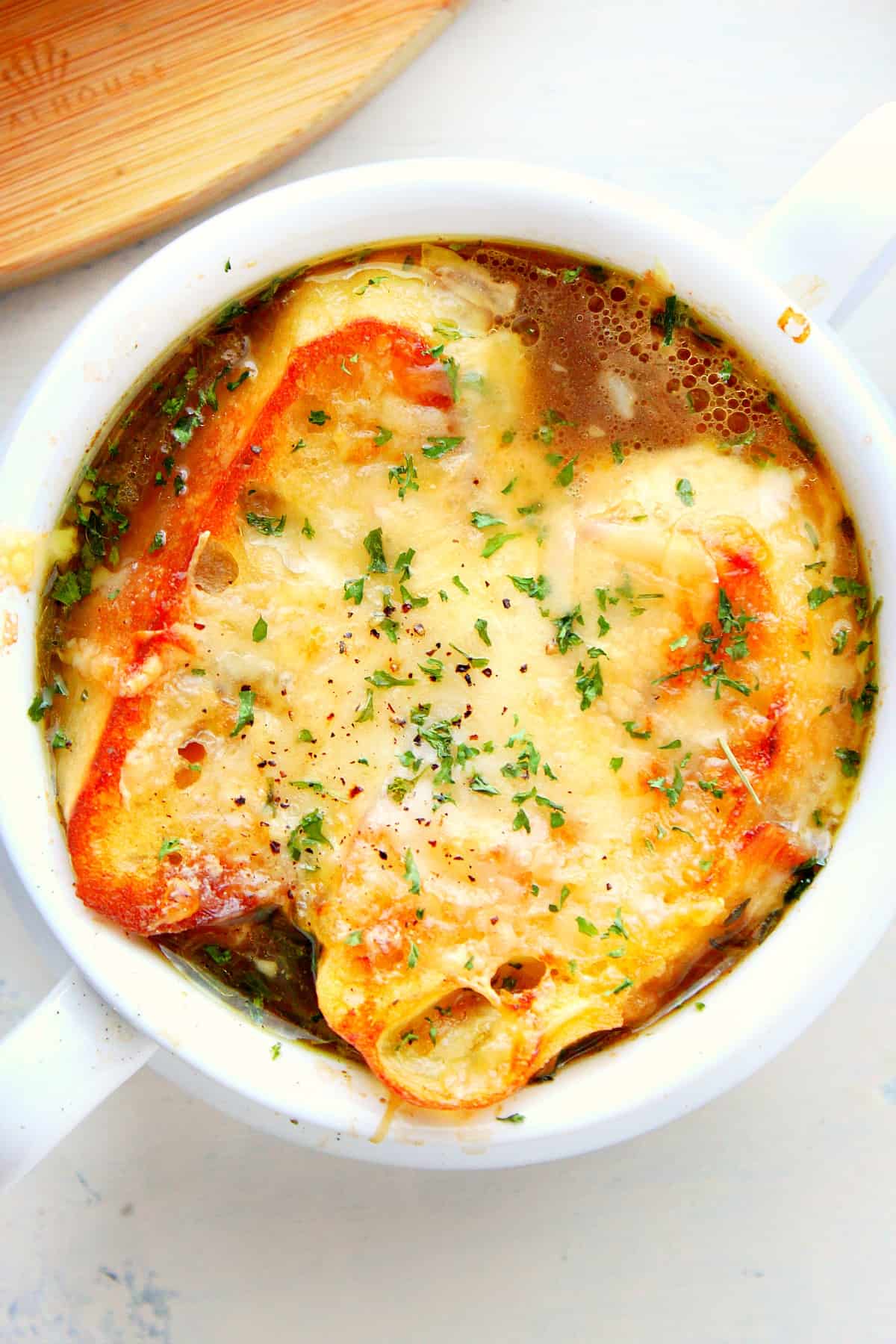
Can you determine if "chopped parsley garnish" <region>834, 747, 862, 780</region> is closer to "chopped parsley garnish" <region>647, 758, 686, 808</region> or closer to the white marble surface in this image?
"chopped parsley garnish" <region>647, 758, 686, 808</region>

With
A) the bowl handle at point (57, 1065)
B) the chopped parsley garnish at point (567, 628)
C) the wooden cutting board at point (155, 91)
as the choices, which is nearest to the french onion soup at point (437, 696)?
the chopped parsley garnish at point (567, 628)

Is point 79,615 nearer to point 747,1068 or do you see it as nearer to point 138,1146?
point 138,1146

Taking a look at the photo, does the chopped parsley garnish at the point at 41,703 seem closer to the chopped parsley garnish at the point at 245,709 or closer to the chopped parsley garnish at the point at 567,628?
the chopped parsley garnish at the point at 245,709

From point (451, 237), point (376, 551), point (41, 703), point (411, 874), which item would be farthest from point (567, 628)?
point (41, 703)

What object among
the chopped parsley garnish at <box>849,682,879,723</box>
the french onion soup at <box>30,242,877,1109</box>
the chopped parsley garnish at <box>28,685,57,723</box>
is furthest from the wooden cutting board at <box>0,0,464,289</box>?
the chopped parsley garnish at <box>849,682,879,723</box>

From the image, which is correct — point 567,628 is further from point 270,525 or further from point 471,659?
point 270,525

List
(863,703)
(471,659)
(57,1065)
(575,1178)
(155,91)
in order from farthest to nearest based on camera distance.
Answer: (575,1178)
(155,91)
(863,703)
(471,659)
(57,1065)
